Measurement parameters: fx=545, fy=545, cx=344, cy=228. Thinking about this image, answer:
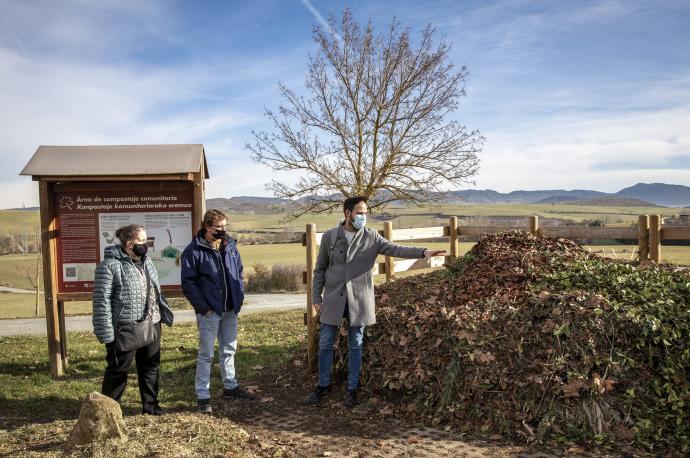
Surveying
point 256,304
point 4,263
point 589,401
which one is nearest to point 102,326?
point 589,401

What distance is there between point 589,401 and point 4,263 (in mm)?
47542

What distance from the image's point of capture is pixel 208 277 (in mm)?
5426

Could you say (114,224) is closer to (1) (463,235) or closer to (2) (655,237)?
(1) (463,235)

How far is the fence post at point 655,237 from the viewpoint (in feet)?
26.5

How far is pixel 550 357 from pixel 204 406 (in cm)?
339

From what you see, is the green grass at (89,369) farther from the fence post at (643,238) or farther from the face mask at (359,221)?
the fence post at (643,238)

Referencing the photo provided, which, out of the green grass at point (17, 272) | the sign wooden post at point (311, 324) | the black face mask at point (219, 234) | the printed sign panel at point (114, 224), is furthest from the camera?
the green grass at point (17, 272)

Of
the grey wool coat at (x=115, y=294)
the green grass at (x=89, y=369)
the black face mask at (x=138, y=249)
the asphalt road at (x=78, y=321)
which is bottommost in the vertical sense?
the asphalt road at (x=78, y=321)

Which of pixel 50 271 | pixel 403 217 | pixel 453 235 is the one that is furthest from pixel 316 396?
pixel 403 217

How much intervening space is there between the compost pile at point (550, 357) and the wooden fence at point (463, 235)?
104 centimetres

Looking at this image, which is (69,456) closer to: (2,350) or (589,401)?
(589,401)

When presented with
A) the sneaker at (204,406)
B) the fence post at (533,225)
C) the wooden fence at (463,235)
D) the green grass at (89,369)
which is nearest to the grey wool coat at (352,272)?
the wooden fence at (463,235)

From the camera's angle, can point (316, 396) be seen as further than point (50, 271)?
No

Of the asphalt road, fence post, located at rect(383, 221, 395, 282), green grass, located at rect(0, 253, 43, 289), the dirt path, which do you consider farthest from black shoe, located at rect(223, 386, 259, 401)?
green grass, located at rect(0, 253, 43, 289)
